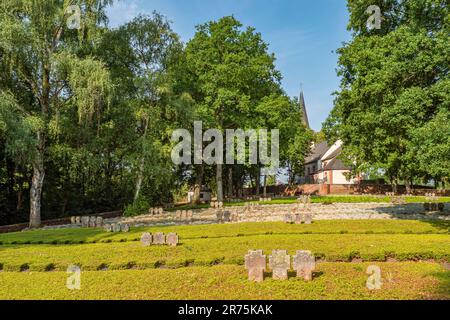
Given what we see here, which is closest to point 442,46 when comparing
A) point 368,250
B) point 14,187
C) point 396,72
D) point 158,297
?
point 396,72

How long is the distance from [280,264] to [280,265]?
0.03 metres

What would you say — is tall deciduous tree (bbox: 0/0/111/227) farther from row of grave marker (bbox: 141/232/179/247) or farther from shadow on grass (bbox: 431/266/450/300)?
shadow on grass (bbox: 431/266/450/300)

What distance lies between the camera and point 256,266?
1102cm

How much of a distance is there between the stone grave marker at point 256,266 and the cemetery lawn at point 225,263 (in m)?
0.34

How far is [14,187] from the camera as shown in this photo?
33375 mm

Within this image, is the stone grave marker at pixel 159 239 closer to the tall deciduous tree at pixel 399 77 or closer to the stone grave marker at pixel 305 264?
the stone grave marker at pixel 305 264

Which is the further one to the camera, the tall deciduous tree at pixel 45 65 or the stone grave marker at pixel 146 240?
the tall deciduous tree at pixel 45 65

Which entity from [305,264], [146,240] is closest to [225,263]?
[305,264]

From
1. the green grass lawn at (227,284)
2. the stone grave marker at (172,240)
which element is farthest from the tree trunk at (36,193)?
the green grass lawn at (227,284)

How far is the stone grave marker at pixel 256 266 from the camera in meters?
11.0

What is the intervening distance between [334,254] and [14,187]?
1201 inches

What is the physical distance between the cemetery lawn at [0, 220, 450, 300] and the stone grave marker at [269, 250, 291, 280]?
0.30 meters

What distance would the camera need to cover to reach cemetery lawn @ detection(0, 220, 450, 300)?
1004 cm

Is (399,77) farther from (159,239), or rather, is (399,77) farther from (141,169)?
(141,169)
